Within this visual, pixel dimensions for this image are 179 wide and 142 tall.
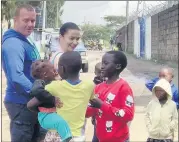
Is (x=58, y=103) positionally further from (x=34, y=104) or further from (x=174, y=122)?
(x=174, y=122)

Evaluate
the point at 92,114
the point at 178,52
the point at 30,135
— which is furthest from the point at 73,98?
the point at 178,52

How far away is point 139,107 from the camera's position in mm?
6328

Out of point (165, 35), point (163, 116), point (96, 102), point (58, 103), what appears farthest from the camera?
point (165, 35)

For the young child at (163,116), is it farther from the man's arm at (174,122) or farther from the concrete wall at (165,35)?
the concrete wall at (165,35)

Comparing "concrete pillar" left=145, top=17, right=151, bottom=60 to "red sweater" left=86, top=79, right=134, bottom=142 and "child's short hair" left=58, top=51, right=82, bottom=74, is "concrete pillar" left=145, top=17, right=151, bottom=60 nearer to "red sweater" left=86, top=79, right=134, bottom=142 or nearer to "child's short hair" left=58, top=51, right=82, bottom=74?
"red sweater" left=86, top=79, right=134, bottom=142

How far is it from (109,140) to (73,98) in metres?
0.49

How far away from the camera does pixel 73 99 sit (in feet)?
7.02

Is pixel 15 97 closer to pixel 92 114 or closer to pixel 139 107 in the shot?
pixel 92 114

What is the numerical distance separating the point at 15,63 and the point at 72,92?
0.60 meters

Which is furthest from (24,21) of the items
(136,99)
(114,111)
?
(136,99)

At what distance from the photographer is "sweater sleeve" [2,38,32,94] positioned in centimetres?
256

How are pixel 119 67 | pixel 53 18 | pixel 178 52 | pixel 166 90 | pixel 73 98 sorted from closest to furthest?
pixel 73 98, pixel 119 67, pixel 166 90, pixel 178 52, pixel 53 18

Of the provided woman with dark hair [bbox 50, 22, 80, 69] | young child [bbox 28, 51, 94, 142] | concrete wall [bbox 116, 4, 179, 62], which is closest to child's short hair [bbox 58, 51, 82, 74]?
young child [bbox 28, 51, 94, 142]

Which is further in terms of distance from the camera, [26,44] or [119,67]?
[26,44]
